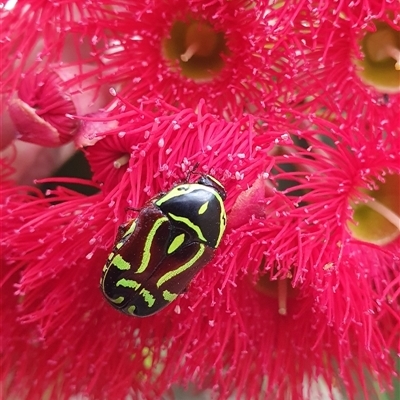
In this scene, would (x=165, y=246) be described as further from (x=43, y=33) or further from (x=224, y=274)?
(x=43, y=33)

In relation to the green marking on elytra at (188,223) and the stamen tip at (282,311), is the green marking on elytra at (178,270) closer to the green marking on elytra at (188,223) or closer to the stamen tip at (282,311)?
the green marking on elytra at (188,223)

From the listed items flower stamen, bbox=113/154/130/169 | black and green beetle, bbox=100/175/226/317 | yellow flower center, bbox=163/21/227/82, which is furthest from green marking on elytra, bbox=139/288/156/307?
yellow flower center, bbox=163/21/227/82

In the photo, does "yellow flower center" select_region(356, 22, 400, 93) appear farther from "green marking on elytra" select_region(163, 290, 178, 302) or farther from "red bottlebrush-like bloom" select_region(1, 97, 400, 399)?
"green marking on elytra" select_region(163, 290, 178, 302)

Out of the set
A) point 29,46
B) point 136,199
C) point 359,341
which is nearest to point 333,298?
point 359,341

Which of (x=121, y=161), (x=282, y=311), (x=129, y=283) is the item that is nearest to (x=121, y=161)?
(x=121, y=161)

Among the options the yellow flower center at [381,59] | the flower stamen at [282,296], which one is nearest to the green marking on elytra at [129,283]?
the flower stamen at [282,296]

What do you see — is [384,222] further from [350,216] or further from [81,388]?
[81,388]
